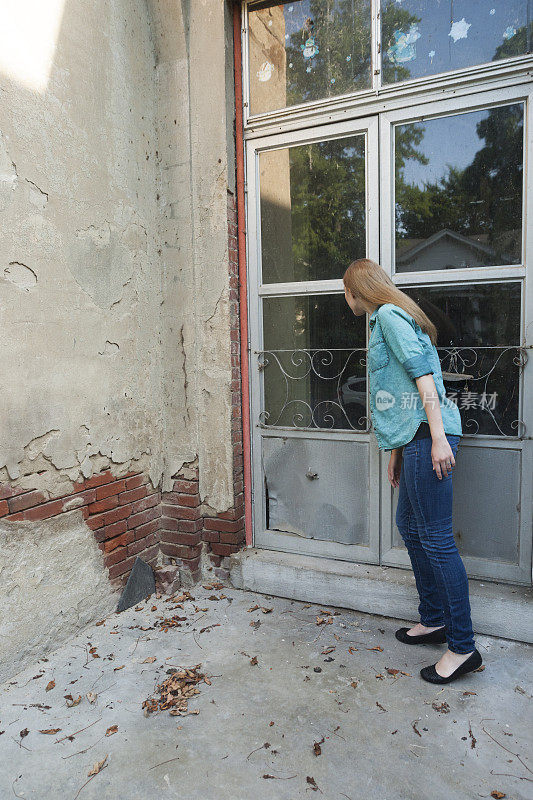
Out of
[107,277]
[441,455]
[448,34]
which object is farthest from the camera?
[107,277]

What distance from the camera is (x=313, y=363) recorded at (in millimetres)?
3238

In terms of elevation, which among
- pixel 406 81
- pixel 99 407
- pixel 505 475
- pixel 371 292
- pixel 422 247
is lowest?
pixel 505 475

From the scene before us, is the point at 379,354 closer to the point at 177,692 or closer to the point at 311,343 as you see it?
the point at 311,343

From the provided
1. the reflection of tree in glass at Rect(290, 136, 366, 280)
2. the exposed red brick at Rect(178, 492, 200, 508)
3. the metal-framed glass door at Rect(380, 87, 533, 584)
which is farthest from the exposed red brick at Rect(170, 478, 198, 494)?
the metal-framed glass door at Rect(380, 87, 533, 584)

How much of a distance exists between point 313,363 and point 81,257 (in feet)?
4.73

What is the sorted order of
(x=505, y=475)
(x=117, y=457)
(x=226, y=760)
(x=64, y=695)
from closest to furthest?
1. (x=226, y=760)
2. (x=64, y=695)
3. (x=505, y=475)
4. (x=117, y=457)

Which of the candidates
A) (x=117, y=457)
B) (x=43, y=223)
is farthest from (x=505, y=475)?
(x=43, y=223)

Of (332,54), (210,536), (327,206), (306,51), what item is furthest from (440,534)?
(306,51)

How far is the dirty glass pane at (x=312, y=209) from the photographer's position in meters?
3.09

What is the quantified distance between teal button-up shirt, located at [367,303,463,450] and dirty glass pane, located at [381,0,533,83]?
4.66 ft

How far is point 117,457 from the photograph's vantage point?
3.16m

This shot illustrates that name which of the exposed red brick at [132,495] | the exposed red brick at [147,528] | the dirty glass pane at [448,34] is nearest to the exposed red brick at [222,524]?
the exposed red brick at [147,528]

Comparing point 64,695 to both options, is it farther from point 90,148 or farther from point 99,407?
point 90,148

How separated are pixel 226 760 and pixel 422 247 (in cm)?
259
